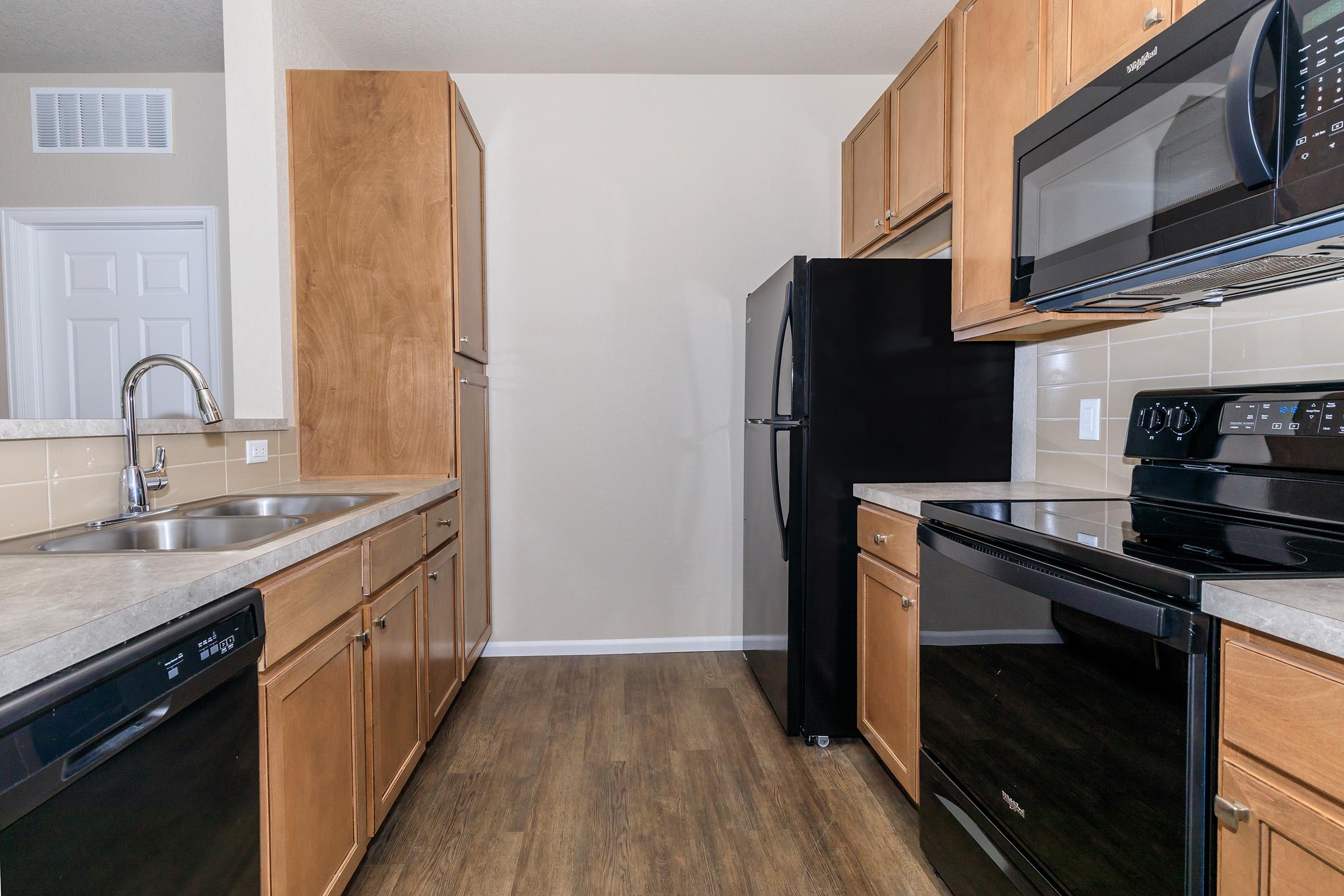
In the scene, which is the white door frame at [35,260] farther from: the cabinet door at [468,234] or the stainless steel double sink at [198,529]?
the stainless steel double sink at [198,529]

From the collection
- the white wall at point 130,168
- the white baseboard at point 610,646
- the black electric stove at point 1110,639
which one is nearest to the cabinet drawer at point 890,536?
the black electric stove at point 1110,639

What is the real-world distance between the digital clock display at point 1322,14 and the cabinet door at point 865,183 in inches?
62.2

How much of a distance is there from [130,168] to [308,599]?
2875mm

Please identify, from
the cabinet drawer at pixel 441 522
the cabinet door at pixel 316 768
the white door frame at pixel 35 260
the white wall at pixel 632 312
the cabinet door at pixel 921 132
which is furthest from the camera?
the white wall at pixel 632 312

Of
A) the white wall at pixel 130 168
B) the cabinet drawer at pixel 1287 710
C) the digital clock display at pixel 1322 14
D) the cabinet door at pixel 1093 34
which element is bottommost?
the cabinet drawer at pixel 1287 710

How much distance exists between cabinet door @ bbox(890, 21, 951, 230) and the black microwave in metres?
0.47

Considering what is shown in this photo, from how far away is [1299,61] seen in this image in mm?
951

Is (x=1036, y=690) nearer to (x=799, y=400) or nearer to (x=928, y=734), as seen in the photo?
(x=928, y=734)

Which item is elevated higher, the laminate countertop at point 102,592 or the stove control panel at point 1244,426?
the stove control panel at point 1244,426

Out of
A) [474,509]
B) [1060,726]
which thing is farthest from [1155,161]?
[474,509]

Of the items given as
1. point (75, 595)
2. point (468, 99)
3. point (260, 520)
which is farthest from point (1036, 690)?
point (468, 99)

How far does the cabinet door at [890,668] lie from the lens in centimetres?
178

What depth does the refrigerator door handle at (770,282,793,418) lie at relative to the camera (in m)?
2.24

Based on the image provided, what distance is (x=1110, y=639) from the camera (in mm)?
1060
